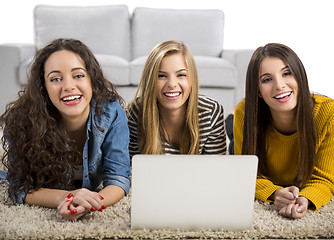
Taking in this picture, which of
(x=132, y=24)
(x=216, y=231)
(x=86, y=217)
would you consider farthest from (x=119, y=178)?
(x=132, y=24)

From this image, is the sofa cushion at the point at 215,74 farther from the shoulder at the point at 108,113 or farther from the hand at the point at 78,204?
the hand at the point at 78,204

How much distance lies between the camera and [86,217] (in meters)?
1.46

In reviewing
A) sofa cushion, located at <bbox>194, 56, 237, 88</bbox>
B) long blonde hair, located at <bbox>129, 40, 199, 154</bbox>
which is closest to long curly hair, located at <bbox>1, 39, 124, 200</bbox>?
long blonde hair, located at <bbox>129, 40, 199, 154</bbox>

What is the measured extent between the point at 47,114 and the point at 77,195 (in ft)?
1.10

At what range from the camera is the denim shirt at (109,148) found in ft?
5.35

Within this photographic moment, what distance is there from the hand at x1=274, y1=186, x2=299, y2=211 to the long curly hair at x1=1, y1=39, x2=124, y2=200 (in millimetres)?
765

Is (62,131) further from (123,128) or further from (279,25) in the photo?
(279,25)

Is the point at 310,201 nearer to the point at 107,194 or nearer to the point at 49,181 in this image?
the point at 107,194

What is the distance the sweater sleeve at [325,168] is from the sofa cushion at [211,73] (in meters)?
1.62

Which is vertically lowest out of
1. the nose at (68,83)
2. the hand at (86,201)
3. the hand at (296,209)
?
the hand at (296,209)

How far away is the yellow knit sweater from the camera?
161 centimetres

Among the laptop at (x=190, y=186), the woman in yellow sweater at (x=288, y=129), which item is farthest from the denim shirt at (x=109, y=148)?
the woman in yellow sweater at (x=288, y=129)

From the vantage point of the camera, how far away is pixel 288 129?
5.72ft

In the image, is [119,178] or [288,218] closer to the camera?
[288,218]
